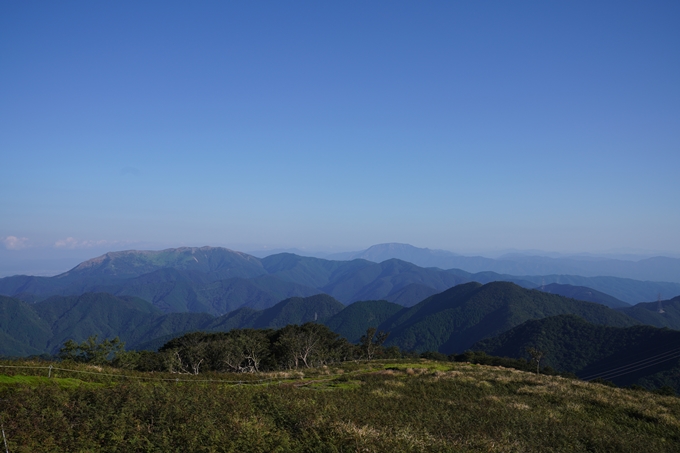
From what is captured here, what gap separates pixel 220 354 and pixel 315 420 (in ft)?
139

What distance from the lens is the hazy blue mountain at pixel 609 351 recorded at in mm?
129000

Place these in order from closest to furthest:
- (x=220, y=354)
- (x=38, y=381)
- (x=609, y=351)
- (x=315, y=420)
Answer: (x=315, y=420) < (x=38, y=381) < (x=220, y=354) < (x=609, y=351)

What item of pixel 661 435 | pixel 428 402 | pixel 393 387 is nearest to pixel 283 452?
pixel 428 402

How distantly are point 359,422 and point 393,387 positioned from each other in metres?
9.77

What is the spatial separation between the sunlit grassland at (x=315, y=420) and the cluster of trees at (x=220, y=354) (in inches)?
1220

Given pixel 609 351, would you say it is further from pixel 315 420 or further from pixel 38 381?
pixel 38 381

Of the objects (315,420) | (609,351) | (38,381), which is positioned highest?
(38,381)

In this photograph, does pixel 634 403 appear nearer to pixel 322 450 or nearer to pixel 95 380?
pixel 322 450

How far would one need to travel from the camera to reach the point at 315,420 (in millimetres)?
13344

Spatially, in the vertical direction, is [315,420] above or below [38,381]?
below

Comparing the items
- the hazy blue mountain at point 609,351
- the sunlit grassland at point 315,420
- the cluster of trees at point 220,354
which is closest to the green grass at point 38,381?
the sunlit grassland at point 315,420

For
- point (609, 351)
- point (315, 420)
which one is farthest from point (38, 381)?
point (609, 351)

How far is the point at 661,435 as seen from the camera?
53.4 ft

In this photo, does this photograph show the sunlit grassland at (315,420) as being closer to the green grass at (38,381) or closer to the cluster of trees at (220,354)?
the green grass at (38,381)
